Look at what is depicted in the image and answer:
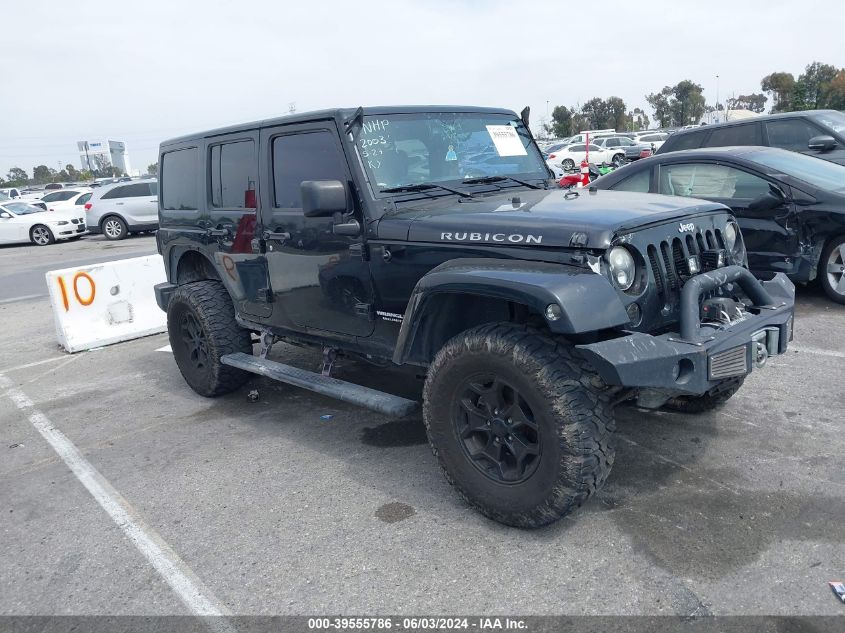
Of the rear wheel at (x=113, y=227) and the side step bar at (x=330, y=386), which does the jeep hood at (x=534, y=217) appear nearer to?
the side step bar at (x=330, y=386)

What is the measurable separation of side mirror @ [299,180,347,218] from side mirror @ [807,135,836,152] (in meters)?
7.43

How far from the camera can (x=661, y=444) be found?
406 cm

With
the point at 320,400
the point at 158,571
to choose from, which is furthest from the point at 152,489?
the point at 320,400

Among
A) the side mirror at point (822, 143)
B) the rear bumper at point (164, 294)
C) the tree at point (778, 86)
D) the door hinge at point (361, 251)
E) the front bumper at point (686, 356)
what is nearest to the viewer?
A: the front bumper at point (686, 356)

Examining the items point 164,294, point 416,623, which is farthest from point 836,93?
point 416,623

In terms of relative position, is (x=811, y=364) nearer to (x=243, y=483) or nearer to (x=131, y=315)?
(x=243, y=483)

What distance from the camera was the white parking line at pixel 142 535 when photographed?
2.92 m

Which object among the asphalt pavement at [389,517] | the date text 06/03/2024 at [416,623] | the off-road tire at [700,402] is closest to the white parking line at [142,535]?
the asphalt pavement at [389,517]

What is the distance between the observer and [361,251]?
3883 millimetres

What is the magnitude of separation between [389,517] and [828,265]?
5.12 meters

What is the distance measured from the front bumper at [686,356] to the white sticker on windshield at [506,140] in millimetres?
1843

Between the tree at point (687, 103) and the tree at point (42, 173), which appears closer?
the tree at point (687, 103)

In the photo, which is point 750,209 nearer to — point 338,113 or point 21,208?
point 338,113

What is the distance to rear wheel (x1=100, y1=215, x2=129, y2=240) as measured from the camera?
20.4 m
